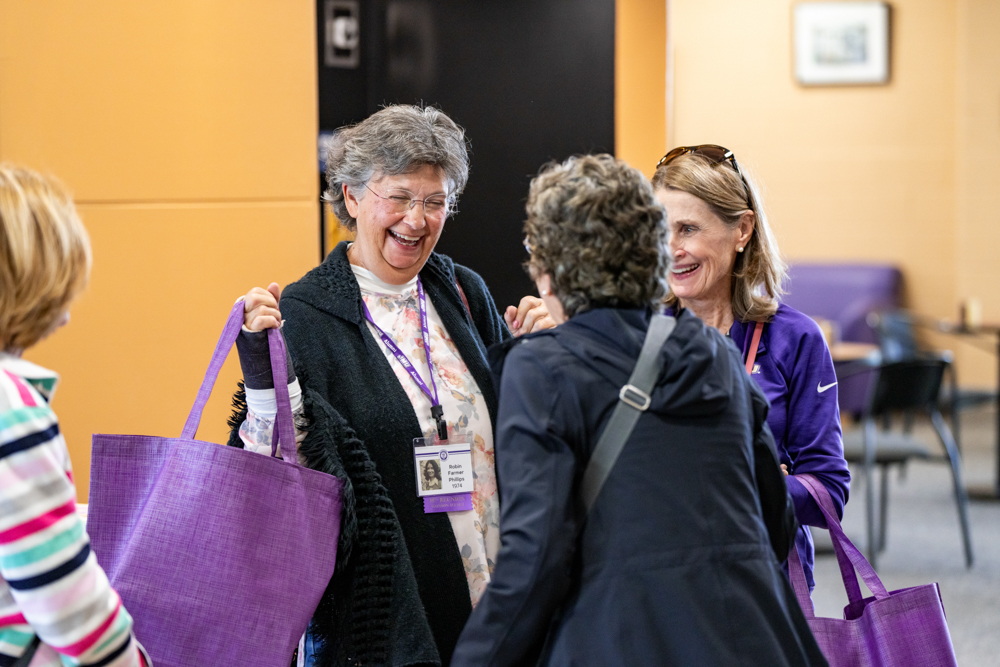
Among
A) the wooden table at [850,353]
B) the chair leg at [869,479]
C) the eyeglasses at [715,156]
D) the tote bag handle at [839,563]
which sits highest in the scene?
the eyeglasses at [715,156]

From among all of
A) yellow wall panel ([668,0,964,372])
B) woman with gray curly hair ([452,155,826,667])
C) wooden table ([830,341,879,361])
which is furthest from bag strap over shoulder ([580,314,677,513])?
yellow wall panel ([668,0,964,372])

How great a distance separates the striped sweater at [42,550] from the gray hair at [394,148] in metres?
0.76

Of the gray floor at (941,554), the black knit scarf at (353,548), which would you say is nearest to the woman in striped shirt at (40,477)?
the black knit scarf at (353,548)

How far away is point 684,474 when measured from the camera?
1.23 metres

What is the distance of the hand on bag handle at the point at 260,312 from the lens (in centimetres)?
149

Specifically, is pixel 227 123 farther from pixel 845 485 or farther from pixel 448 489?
pixel 845 485

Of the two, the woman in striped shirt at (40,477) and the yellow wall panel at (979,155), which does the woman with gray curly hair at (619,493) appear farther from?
the yellow wall panel at (979,155)

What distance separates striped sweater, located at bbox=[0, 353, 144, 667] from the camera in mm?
1041

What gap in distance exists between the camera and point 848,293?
8.38m

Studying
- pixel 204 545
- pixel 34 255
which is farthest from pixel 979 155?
pixel 34 255

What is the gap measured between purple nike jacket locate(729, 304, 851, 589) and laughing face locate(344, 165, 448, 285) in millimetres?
626

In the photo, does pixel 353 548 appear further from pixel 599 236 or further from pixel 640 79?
pixel 640 79

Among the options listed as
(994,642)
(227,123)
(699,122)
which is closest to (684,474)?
(227,123)

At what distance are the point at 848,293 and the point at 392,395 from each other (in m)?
7.46
